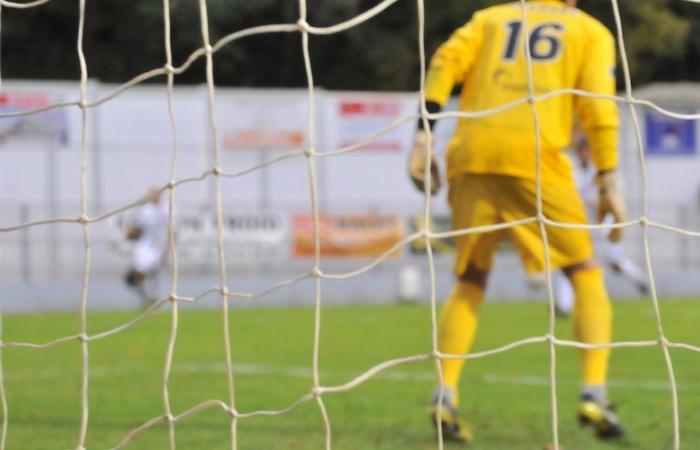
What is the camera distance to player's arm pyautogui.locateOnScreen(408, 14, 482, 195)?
5.91 metres

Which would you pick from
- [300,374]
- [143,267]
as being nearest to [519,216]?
[300,374]

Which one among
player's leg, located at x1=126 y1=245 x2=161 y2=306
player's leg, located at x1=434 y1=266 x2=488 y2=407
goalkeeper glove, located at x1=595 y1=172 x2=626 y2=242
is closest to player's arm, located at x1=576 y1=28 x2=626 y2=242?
goalkeeper glove, located at x1=595 y1=172 x2=626 y2=242

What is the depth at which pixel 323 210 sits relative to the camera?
82.9ft

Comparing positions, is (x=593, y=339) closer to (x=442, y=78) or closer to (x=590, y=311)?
(x=590, y=311)

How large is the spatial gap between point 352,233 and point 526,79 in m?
19.2

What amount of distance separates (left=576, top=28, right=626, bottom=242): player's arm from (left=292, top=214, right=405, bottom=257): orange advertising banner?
19.0 metres

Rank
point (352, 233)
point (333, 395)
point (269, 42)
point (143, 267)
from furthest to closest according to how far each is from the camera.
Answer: point (269, 42), point (352, 233), point (143, 267), point (333, 395)

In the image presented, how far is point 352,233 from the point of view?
25.2 m

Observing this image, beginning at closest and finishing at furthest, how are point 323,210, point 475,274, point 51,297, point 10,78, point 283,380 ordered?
point 475,274, point 283,380, point 51,297, point 323,210, point 10,78

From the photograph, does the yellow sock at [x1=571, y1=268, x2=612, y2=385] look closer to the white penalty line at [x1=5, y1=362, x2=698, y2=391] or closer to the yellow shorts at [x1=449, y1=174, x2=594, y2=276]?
the yellow shorts at [x1=449, y1=174, x2=594, y2=276]

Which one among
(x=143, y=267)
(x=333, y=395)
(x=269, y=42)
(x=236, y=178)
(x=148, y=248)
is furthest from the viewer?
(x=269, y=42)

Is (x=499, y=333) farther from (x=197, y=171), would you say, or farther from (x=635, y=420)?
(x=197, y=171)

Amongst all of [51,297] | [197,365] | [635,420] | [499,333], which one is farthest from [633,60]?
[635,420]

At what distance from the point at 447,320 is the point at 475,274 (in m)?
0.22
